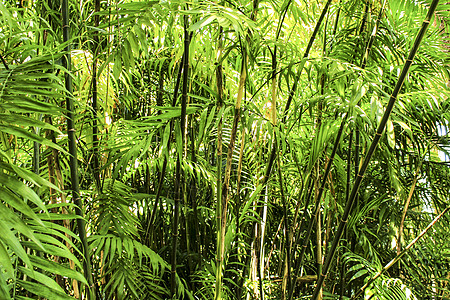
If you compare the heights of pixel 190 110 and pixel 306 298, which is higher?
pixel 190 110

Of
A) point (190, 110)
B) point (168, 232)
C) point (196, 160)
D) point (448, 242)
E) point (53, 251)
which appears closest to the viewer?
point (53, 251)

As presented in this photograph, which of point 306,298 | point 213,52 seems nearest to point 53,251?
point 213,52

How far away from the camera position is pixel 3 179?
460 mm

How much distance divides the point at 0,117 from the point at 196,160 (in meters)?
0.89

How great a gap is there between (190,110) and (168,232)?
34.2 inches

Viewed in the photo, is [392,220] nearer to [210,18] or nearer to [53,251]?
[210,18]

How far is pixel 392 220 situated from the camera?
4.69 ft

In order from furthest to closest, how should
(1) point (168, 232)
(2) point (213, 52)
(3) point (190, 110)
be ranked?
1. (1) point (168, 232)
2. (2) point (213, 52)
3. (3) point (190, 110)

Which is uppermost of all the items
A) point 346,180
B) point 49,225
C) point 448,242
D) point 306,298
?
point 49,225

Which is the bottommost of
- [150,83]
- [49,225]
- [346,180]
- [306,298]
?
[306,298]

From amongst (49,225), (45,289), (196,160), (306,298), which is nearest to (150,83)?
(196,160)

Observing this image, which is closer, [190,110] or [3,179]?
[3,179]

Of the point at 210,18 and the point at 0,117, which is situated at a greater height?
the point at 210,18

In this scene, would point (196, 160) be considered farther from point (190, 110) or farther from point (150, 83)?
point (150, 83)
